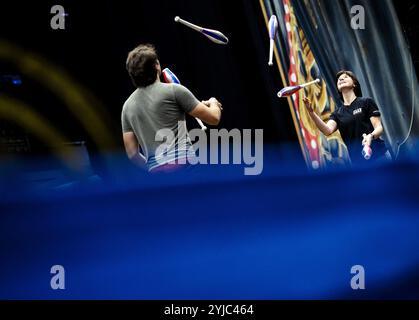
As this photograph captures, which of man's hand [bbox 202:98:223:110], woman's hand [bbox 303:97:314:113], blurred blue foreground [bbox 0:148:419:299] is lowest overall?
blurred blue foreground [bbox 0:148:419:299]

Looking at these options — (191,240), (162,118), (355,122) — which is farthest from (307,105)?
(191,240)

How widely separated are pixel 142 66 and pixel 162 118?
0.21m

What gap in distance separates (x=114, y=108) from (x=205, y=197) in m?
0.49

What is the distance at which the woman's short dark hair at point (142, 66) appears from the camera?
7.22 feet

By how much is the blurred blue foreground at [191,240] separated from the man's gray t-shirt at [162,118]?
102mm

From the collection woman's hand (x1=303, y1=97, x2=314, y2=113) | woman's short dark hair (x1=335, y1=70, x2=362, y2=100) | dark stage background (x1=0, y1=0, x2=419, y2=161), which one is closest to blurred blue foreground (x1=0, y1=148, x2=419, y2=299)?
dark stage background (x1=0, y1=0, x2=419, y2=161)

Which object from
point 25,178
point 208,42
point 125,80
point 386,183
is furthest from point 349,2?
point 25,178

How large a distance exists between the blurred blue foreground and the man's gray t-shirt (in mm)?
102

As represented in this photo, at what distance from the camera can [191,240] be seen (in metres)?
2.26

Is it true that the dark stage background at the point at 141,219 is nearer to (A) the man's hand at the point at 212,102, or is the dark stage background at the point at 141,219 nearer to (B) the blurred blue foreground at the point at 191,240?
(B) the blurred blue foreground at the point at 191,240

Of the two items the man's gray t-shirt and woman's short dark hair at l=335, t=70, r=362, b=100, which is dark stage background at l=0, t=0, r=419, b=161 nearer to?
the man's gray t-shirt

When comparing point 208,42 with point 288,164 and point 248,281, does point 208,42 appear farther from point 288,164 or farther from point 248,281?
point 248,281

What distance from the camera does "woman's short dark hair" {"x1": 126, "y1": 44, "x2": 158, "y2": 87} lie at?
7.22 ft
